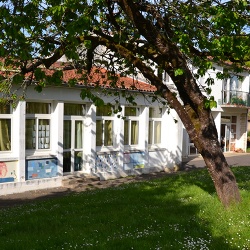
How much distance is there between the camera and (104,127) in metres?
17.5

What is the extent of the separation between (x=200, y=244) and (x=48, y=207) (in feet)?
15.8

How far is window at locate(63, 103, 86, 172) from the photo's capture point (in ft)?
52.4

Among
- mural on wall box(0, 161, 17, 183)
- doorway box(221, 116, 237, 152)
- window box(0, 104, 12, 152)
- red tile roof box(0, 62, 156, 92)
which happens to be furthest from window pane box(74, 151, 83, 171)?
doorway box(221, 116, 237, 152)

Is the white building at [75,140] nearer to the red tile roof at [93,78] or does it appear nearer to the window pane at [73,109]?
the window pane at [73,109]

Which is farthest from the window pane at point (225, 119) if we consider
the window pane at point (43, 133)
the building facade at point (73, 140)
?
the window pane at point (43, 133)

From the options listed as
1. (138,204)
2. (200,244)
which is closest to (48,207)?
(138,204)

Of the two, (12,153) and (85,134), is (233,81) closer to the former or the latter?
(85,134)

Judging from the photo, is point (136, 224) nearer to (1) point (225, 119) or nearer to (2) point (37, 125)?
(2) point (37, 125)

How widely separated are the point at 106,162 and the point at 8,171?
4897 mm

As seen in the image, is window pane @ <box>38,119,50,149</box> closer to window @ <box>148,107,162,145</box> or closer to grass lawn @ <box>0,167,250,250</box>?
grass lawn @ <box>0,167,250,250</box>

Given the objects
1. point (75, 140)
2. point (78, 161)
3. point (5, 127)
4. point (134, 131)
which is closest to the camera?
point (5, 127)

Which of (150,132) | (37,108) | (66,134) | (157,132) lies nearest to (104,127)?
(66,134)

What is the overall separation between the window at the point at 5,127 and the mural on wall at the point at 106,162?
4.20 meters

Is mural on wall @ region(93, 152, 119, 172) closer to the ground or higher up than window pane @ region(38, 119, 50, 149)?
closer to the ground
